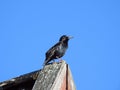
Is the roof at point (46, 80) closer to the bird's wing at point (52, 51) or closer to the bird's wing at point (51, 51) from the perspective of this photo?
the bird's wing at point (51, 51)

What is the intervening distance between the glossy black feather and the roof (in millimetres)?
1998

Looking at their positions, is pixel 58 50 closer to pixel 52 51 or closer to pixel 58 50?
pixel 58 50

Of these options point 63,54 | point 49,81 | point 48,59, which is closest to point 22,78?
point 49,81

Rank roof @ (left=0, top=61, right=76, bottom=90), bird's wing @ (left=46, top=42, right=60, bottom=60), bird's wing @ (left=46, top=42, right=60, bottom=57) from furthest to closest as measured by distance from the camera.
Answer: bird's wing @ (left=46, top=42, right=60, bottom=57), bird's wing @ (left=46, top=42, right=60, bottom=60), roof @ (left=0, top=61, right=76, bottom=90)

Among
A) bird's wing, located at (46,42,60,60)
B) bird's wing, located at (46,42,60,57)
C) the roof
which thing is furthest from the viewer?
bird's wing, located at (46,42,60,57)

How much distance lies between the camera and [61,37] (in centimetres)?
1395

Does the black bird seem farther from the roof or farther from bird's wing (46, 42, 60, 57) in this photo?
the roof

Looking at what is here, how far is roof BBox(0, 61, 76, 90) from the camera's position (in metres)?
9.42

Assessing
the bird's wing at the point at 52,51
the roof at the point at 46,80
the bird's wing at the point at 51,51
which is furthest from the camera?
the bird's wing at the point at 52,51

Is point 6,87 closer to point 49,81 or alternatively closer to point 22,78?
point 22,78

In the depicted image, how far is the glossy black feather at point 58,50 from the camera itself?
41.3 feet

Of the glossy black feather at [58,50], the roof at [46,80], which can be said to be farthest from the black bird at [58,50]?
the roof at [46,80]

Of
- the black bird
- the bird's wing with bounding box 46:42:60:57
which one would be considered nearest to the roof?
the black bird

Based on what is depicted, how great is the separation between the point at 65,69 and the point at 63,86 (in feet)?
1.34
